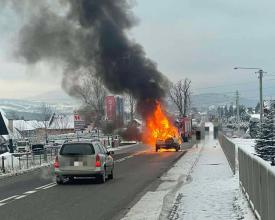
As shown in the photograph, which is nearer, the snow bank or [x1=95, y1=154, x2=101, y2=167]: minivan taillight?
[x1=95, y1=154, x2=101, y2=167]: minivan taillight

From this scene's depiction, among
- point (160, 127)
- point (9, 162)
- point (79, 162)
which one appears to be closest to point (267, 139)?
point (9, 162)

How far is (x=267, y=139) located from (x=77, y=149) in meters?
15.5

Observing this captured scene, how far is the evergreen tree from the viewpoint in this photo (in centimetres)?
3240

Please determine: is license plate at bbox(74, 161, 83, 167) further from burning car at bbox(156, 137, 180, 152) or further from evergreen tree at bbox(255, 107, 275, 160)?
burning car at bbox(156, 137, 180, 152)

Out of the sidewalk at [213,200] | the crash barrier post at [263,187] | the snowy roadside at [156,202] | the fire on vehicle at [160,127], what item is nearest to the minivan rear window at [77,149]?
the snowy roadside at [156,202]

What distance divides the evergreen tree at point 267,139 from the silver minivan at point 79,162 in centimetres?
1439

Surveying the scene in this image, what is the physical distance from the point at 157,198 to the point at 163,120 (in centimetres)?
3927

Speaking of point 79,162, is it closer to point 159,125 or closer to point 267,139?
point 267,139

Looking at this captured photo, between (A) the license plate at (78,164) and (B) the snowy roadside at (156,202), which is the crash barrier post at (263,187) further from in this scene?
(A) the license plate at (78,164)

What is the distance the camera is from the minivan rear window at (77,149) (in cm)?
2008

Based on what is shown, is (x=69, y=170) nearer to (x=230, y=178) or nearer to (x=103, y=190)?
(x=103, y=190)

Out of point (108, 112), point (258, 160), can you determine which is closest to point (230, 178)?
point (258, 160)

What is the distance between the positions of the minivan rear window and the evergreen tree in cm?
1446

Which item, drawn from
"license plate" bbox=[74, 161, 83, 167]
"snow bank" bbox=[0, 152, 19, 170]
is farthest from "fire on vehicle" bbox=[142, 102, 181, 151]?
"license plate" bbox=[74, 161, 83, 167]
